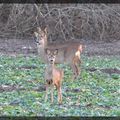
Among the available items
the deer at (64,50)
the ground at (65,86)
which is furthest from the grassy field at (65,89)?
the deer at (64,50)

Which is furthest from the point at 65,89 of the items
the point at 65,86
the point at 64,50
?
the point at 64,50

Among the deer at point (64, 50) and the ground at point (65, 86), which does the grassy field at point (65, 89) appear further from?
the deer at point (64, 50)

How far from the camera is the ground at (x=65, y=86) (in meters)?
7.05

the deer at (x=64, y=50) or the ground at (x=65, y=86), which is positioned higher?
the deer at (x=64, y=50)

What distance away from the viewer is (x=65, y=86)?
372 inches

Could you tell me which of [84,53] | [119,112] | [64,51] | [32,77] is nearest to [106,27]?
[84,53]

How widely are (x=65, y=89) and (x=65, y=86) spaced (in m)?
0.38

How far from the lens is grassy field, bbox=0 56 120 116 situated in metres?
6.99

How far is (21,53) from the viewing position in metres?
14.5

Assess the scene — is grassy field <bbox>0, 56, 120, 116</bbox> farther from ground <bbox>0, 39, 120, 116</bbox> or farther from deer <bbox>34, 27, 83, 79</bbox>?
deer <bbox>34, 27, 83, 79</bbox>

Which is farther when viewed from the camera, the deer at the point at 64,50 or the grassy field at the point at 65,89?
the deer at the point at 64,50

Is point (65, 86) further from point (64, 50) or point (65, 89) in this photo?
point (64, 50)

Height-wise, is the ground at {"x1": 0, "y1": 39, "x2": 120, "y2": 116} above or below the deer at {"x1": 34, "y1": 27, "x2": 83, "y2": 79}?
below

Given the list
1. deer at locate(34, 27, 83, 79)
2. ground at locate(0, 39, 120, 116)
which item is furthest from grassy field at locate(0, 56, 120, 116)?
deer at locate(34, 27, 83, 79)
